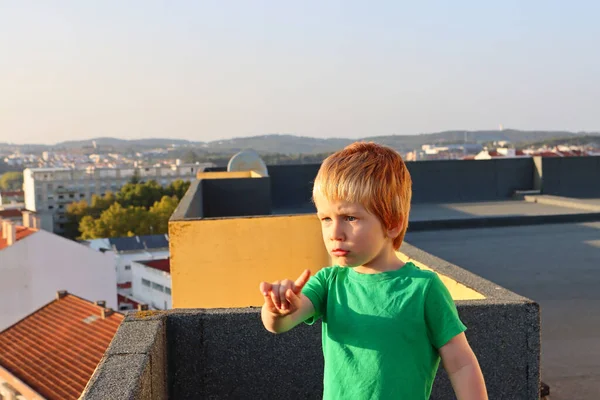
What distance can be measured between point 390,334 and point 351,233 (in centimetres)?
30

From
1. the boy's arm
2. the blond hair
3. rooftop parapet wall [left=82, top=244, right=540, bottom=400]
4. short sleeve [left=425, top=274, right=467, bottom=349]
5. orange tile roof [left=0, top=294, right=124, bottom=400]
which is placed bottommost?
orange tile roof [left=0, top=294, right=124, bottom=400]

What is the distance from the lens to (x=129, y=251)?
55375mm

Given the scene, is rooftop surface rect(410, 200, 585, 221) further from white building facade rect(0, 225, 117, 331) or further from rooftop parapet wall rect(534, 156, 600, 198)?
white building facade rect(0, 225, 117, 331)

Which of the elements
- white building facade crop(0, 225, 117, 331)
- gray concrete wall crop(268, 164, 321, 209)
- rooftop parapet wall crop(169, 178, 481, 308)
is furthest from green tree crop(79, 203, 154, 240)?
rooftop parapet wall crop(169, 178, 481, 308)

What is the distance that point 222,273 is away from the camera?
772 cm

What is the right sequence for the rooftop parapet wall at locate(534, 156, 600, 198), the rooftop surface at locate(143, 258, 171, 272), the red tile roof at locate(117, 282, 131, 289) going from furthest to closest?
the red tile roof at locate(117, 282, 131, 289)
the rooftop surface at locate(143, 258, 171, 272)
the rooftop parapet wall at locate(534, 156, 600, 198)

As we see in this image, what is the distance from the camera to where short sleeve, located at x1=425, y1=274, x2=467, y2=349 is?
1.79 m

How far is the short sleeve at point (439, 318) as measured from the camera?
70.6 inches

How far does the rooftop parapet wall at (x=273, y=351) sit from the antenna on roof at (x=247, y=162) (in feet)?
40.3

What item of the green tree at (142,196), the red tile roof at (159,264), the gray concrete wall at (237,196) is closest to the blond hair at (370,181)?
the gray concrete wall at (237,196)

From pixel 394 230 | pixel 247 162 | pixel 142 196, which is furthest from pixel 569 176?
pixel 142 196

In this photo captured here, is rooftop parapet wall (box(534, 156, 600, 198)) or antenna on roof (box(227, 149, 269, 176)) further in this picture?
rooftop parapet wall (box(534, 156, 600, 198))

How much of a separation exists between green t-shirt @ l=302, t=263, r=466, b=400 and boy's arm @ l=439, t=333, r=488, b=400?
29mm

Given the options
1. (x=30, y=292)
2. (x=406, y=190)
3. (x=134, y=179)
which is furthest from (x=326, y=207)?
(x=134, y=179)
